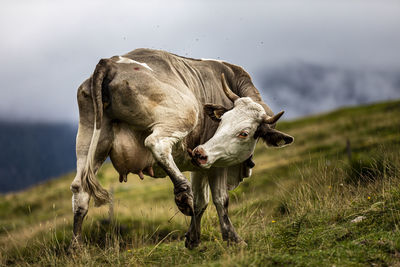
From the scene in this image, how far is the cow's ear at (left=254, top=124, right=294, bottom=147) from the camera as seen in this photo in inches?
268

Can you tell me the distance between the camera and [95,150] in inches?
246

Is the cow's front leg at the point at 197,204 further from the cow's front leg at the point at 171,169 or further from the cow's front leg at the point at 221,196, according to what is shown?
the cow's front leg at the point at 171,169

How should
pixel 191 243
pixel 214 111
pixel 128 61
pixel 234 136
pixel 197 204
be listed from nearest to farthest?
pixel 128 61, pixel 234 136, pixel 214 111, pixel 191 243, pixel 197 204

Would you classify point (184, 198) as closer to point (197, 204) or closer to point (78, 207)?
point (78, 207)

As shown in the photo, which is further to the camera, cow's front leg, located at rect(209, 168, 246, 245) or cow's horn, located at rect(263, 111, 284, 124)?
cow's front leg, located at rect(209, 168, 246, 245)

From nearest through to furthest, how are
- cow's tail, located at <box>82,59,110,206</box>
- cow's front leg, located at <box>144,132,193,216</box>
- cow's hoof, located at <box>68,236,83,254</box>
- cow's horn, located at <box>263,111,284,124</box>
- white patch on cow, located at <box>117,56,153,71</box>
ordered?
cow's front leg, located at <box>144,132,193,216</box> < cow's tail, located at <box>82,59,110,206</box> < cow's hoof, located at <box>68,236,83,254</box> < white patch on cow, located at <box>117,56,153,71</box> < cow's horn, located at <box>263,111,284,124</box>

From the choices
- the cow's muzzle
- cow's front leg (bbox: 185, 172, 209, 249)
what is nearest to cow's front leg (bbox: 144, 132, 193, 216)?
the cow's muzzle

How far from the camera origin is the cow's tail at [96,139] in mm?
5992

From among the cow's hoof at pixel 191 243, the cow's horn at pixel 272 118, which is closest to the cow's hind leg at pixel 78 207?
the cow's hoof at pixel 191 243

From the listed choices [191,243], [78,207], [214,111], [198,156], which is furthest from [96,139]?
[191,243]

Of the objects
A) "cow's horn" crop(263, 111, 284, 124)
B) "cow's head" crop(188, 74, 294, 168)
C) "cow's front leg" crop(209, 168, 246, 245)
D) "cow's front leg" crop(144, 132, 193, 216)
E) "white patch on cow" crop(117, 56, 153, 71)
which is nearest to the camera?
"cow's front leg" crop(144, 132, 193, 216)

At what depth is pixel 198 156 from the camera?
650 cm

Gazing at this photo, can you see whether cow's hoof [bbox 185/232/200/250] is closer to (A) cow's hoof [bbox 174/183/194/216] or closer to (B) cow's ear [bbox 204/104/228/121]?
(A) cow's hoof [bbox 174/183/194/216]

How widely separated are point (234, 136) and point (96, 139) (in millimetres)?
2129
